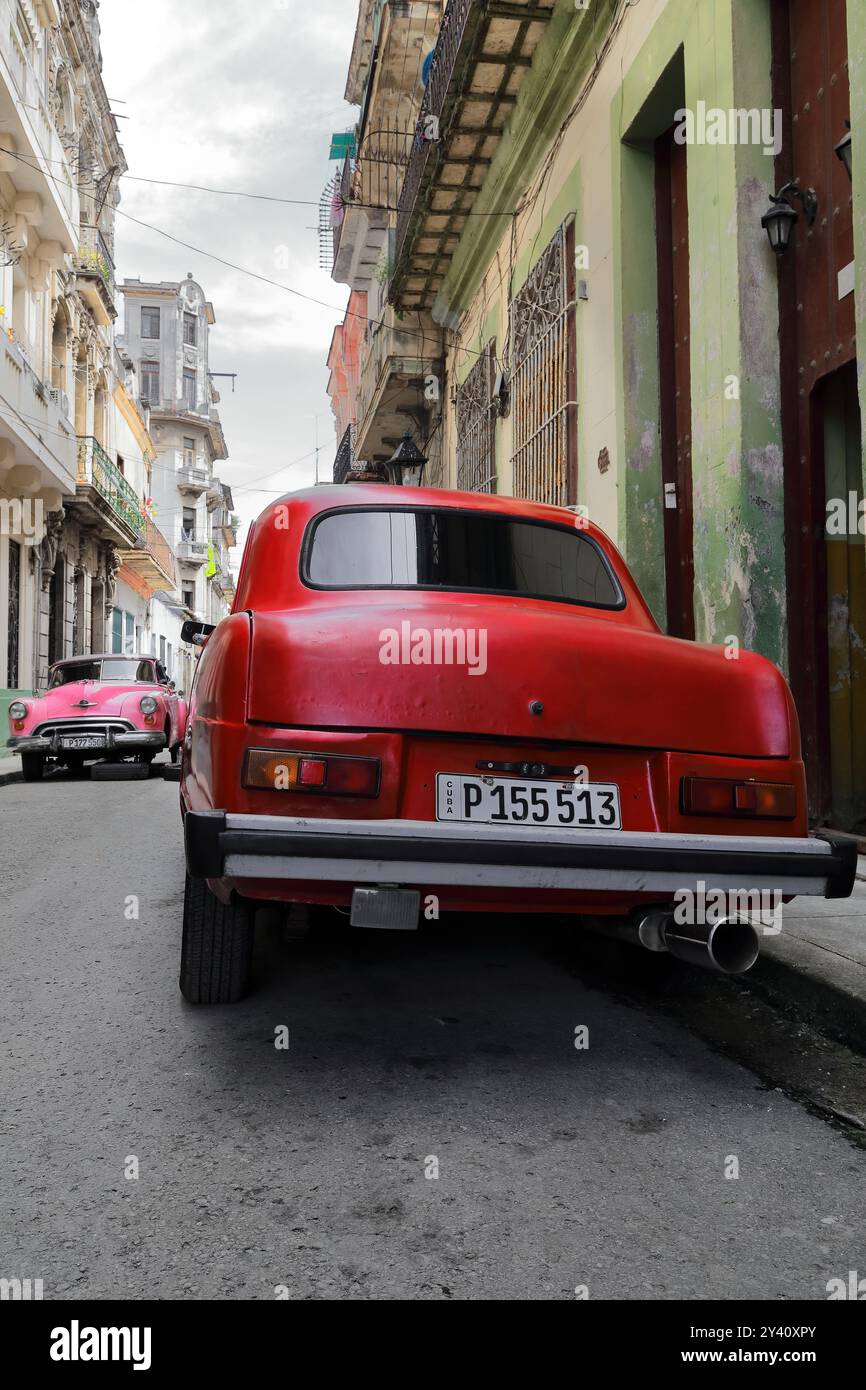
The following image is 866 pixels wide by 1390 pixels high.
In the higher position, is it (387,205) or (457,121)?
(387,205)

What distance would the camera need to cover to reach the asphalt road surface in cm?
184

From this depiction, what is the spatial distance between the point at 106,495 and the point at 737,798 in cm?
2602

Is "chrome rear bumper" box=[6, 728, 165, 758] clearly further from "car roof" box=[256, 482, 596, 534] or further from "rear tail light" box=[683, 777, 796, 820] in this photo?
"rear tail light" box=[683, 777, 796, 820]

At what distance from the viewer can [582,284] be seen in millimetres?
9594

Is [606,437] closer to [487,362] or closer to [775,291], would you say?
[775,291]

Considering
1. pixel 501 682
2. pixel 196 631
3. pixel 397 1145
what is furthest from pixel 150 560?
pixel 397 1145

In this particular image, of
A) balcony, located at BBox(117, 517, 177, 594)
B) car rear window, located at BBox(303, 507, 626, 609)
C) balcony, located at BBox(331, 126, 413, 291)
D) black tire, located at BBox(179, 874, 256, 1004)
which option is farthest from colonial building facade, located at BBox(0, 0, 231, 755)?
black tire, located at BBox(179, 874, 256, 1004)

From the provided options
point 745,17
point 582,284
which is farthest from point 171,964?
point 582,284

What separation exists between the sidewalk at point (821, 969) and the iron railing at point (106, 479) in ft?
77.3

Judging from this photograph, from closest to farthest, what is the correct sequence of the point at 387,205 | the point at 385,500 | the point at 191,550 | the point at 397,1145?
the point at 397,1145 → the point at 385,500 → the point at 387,205 → the point at 191,550

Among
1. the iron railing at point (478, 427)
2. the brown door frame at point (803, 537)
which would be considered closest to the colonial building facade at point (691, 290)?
the brown door frame at point (803, 537)

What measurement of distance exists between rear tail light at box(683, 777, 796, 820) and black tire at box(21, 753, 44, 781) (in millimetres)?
11028

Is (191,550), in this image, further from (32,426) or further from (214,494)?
(32,426)

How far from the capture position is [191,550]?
61656 millimetres
